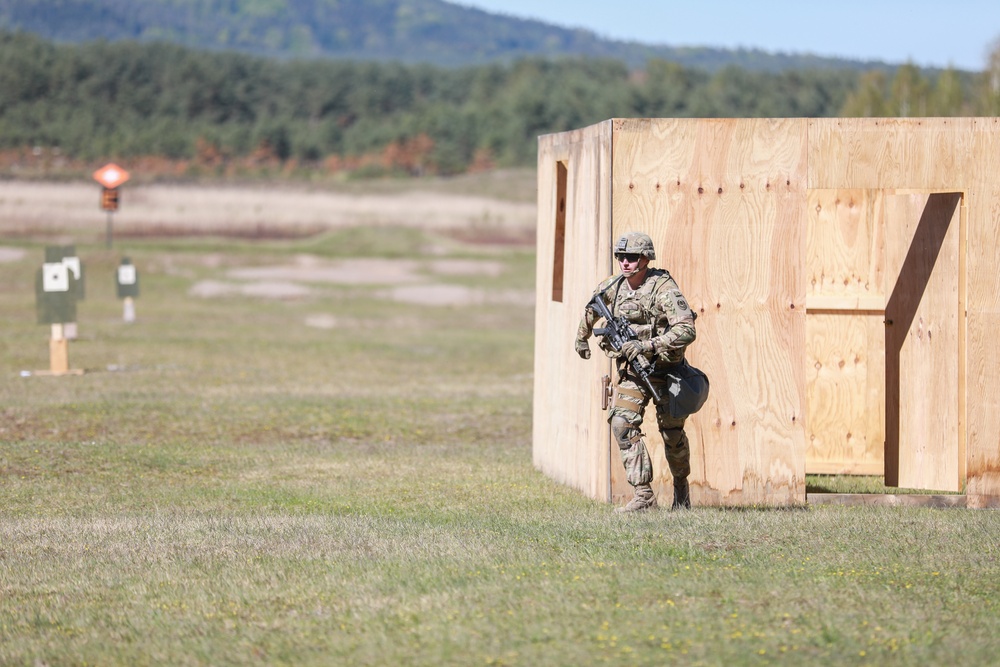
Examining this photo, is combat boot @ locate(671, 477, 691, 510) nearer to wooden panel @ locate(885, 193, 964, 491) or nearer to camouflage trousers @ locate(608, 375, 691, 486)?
camouflage trousers @ locate(608, 375, 691, 486)

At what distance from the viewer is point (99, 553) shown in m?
9.17

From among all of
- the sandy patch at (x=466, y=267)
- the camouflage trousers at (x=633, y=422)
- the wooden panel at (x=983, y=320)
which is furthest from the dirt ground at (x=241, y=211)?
the camouflage trousers at (x=633, y=422)

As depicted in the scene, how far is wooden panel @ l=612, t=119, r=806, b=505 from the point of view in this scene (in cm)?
1095

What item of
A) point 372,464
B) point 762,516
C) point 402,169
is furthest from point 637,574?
point 402,169

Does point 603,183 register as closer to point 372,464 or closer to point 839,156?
point 839,156

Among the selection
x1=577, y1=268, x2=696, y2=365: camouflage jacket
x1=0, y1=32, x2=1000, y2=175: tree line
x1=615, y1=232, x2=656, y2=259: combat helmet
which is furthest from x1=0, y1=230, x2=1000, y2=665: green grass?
x1=0, y1=32, x2=1000, y2=175: tree line

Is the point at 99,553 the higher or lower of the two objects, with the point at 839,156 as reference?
lower

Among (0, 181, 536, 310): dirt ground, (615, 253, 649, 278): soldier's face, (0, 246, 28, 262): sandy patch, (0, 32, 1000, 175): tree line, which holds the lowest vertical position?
(615, 253, 649, 278): soldier's face

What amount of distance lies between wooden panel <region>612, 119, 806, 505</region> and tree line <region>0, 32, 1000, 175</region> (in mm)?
64943

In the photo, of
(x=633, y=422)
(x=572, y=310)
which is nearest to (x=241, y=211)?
(x=572, y=310)

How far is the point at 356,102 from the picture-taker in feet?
477

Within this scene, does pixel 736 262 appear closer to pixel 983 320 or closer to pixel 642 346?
pixel 642 346

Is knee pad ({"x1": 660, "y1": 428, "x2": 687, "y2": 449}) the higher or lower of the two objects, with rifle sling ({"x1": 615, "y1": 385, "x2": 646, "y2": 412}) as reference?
lower

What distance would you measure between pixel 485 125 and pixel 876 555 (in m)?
102
